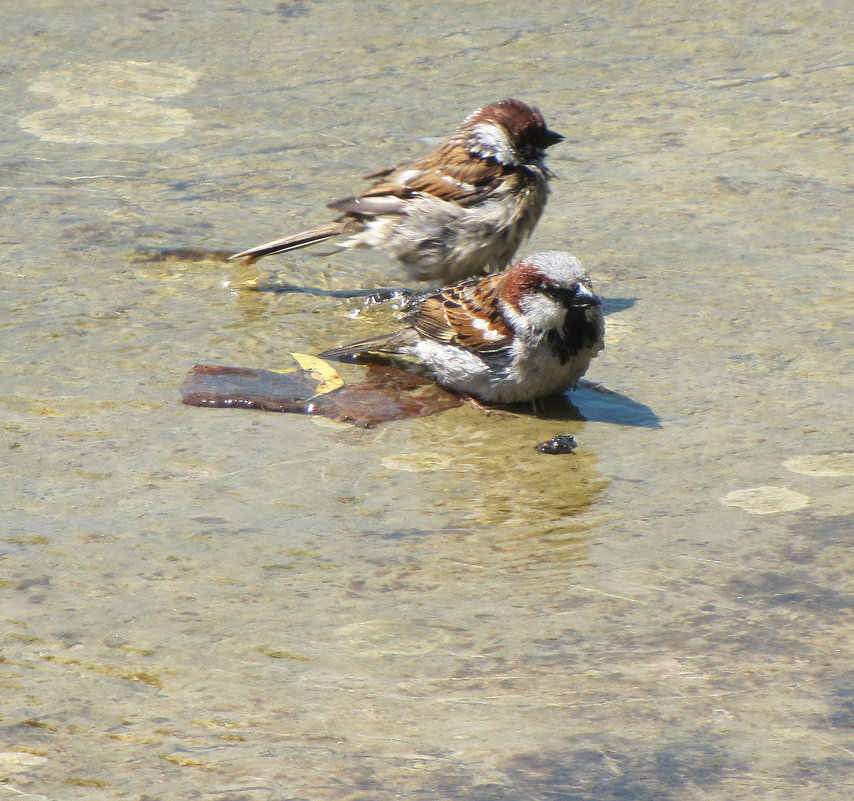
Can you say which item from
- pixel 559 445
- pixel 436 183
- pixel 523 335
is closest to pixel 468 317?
pixel 523 335

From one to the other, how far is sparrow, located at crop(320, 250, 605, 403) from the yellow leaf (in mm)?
360

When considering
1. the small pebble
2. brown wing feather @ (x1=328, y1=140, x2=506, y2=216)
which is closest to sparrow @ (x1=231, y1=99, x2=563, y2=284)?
brown wing feather @ (x1=328, y1=140, x2=506, y2=216)

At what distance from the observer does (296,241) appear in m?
6.13

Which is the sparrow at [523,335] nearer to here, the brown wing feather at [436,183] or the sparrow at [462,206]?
the sparrow at [462,206]

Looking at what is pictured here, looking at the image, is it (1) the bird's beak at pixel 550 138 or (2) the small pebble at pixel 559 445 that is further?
(1) the bird's beak at pixel 550 138

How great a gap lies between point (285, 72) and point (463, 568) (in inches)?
225

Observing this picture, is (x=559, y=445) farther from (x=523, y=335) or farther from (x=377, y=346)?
(x=377, y=346)

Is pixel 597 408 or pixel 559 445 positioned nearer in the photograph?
pixel 559 445

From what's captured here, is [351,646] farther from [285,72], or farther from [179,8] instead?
[179,8]

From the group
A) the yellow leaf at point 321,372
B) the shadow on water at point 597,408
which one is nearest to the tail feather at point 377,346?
the yellow leaf at point 321,372

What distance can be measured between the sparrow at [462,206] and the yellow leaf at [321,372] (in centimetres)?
92

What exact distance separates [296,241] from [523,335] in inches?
64.4

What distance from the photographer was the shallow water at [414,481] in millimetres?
2779

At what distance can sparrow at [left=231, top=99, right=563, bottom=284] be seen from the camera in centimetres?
593
